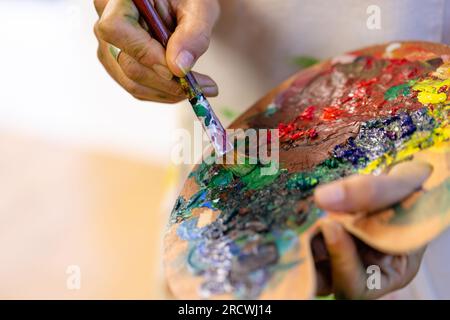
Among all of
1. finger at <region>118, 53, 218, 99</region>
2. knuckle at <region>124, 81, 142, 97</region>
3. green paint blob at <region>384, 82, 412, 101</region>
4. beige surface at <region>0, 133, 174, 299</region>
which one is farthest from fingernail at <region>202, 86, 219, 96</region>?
beige surface at <region>0, 133, 174, 299</region>

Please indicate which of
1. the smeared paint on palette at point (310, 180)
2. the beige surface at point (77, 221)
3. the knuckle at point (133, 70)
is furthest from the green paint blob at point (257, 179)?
the beige surface at point (77, 221)

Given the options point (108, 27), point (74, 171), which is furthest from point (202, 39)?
point (74, 171)

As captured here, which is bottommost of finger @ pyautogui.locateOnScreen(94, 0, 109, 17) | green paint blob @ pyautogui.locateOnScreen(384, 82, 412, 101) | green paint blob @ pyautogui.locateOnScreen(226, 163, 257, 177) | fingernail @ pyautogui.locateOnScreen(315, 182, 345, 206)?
fingernail @ pyautogui.locateOnScreen(315, 182, 345, 206)

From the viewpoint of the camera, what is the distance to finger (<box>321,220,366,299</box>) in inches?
19.6

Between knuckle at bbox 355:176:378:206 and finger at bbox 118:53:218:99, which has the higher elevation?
finger at bbox 118:53:218:99

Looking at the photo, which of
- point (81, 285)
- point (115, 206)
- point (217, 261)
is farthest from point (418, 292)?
point (115, 206)

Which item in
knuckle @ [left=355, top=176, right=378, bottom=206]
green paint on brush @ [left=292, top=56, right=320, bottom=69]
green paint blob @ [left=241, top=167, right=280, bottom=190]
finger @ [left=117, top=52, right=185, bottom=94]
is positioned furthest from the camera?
green paint on brush @ [left=292, top=56, right=320, bottom=69]

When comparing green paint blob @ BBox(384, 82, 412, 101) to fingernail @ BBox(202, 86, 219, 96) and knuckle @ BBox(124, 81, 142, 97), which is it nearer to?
fingernail @ BBox(202, 86, 219, 96)

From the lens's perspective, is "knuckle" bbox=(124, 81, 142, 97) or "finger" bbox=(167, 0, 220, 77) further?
"knuckle" bbox=(124, 81, 142, 97)

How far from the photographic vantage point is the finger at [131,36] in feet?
2.20

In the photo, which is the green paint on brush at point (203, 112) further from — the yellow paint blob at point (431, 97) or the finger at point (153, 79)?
the yellow paint blob at point (431, 97)

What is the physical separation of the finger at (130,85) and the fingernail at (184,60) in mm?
112

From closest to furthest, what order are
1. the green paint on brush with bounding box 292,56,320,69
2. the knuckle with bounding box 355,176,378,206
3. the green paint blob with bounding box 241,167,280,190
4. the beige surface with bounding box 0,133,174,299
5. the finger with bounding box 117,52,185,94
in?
the knuckle with bounding box 355,176,378,206 < the green paint blob with bounding box 241,167,280,190 < the finger with bounding box 117,52,185,94 < the green paint on brush with bounding box 292,56,320,69 < the beige surface with bounding box 0,133,174,299

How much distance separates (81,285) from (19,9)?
5.97 ft
